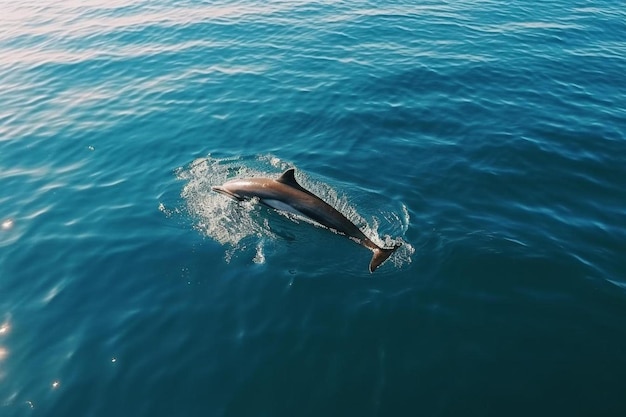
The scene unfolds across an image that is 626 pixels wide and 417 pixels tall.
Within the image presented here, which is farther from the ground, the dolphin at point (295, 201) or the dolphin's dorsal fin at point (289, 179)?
the dolphin's dorsal fin at point (289, 179)

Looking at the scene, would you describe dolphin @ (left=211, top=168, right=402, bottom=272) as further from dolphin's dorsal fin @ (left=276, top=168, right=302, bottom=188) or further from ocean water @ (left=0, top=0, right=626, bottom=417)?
ocean water @ (left=0, top=0, right=626, bottom=417)

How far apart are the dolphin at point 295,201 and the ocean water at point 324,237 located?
44cm

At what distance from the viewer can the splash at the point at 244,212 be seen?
15.0 meters

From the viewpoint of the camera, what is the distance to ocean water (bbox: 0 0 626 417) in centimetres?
1092

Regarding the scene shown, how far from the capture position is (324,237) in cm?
1522

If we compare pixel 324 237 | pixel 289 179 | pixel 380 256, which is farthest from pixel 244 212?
pixel 380 256

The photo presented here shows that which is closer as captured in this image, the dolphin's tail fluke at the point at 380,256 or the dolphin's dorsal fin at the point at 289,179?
the dolphin's tail fluke at the point at 380,256

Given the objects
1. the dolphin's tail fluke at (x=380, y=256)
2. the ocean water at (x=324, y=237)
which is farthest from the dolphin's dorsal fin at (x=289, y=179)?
the dolphin's tail fluke at (x=380, y=256)

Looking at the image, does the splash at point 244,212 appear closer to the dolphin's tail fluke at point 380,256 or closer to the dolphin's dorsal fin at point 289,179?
the dolphin's tail fluke at point 380,256

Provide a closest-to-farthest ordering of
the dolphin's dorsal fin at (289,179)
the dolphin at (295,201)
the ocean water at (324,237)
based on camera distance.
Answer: the ocean water at (324,237) < the dolphin at (295,201) < the dolphin's dorsal fin at (289,179)

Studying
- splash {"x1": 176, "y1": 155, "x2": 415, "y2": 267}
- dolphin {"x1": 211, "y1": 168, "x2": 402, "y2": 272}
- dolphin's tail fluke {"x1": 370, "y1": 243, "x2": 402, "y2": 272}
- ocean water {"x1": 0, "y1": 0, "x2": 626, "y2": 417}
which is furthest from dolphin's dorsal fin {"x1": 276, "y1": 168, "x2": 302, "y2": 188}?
dolphin's tail fluke {"x1": 370, "y1": 243, "x2": 402, "y2": 272}

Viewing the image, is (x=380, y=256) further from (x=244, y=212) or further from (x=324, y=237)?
(x=244, y=212)

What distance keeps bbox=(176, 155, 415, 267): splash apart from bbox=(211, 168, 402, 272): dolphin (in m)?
0.39

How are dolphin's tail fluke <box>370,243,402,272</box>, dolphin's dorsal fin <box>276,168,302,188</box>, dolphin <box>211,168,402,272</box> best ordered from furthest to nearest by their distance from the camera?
dolphin's dorsal fin <box>276,168,302,188</box> < dolphin <box>211,168,402,272</box> < dolphin's tail fluke <box>370,243,402,272</box>
